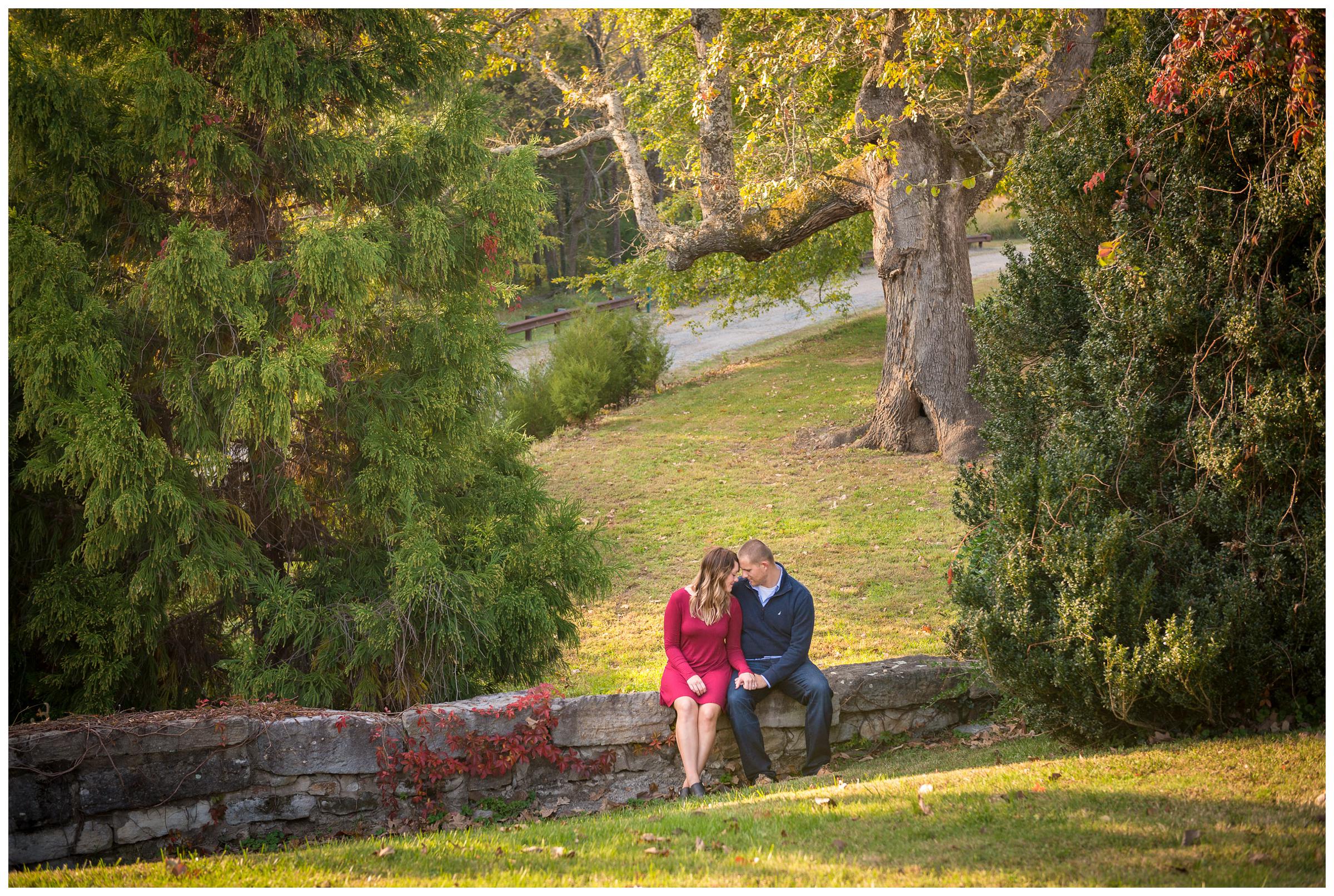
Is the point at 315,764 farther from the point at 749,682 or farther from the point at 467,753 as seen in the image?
the point at 749,682

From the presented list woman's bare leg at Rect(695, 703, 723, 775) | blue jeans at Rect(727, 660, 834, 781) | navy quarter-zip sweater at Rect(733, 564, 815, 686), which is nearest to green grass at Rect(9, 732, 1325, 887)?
woman's bare leg at Rect(695, 703, 723, 775)

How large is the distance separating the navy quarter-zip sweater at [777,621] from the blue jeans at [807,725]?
0.19 m

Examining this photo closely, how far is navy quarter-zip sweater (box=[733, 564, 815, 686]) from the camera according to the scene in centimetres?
629

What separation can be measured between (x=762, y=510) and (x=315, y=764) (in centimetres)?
765

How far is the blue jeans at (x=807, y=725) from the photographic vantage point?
6.09m

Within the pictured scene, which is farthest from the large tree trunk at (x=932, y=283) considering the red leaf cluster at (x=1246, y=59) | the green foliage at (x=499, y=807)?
the green foliage at (x=499, y=807)

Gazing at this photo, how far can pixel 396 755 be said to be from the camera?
19.0 ft

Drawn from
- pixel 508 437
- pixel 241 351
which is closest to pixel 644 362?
pixel 508 437

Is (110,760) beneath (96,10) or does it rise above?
beneath

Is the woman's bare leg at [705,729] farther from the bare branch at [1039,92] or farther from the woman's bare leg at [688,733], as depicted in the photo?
the bare branch at [1039,92]

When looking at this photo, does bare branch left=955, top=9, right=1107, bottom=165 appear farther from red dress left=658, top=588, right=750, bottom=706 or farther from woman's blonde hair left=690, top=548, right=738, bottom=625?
red dress left=658, top=588, right=750, bottom=706

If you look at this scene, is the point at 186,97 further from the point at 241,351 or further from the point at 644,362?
the point at 644,362

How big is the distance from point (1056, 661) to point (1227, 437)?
1.45 m

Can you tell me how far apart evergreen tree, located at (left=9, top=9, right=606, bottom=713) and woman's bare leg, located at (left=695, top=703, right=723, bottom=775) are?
5.36ft
